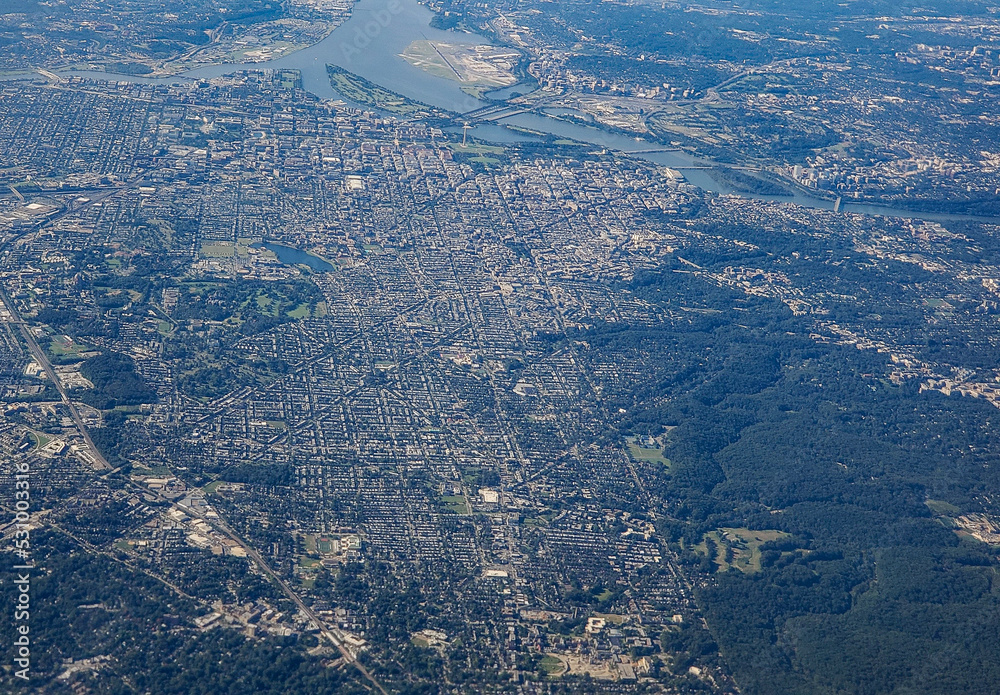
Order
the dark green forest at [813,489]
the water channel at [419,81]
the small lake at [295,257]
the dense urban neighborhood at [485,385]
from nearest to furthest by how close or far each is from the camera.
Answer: the dense urban neighborhood at [485,385], the dark green forest at [813,489], the small lake at [295,257], the water channel at [419,81]

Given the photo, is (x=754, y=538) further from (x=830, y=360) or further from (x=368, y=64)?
(x=368, y=64)

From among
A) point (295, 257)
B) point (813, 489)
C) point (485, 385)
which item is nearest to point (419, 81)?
point (295, 257)

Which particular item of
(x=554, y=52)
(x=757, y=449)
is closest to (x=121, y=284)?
(x=757, y=449)

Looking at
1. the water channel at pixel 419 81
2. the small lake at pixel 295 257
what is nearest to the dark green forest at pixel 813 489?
the small lake at pixel 295 257

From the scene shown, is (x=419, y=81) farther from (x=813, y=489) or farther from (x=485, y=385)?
(x=813, y=489)

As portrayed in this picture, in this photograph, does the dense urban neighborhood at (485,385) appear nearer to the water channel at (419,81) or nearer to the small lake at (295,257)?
the small lake at (295,257)

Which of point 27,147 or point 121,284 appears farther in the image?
point 27,147
